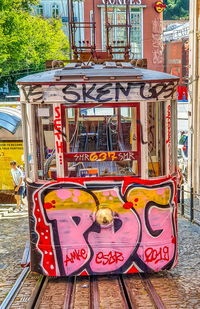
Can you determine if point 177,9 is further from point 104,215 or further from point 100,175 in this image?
point 104,215

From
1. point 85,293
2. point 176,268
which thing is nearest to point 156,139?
point 176,268

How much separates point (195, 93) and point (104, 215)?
9775mm

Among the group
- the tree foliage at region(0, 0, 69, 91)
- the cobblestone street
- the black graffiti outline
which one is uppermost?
the tree foliage at region(0, 0, 69, 91)

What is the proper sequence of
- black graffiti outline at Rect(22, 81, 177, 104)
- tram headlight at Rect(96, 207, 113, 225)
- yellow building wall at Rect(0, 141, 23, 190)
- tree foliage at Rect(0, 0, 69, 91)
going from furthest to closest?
1. tree foliage at Rect(0, 0, 69, 91)
2. yellow building wall at Rect(0, 141, 23, 190)
3. tram headlight at Rect(96, 207, 113, 225)
4. black graffiti outline at Rect(22, 81, 177, 104)

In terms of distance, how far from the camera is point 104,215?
6.61 m

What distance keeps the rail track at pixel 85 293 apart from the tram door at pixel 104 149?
1.72 meters

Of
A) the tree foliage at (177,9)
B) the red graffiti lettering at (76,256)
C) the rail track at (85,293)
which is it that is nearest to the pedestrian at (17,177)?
the rail track at (85,293)

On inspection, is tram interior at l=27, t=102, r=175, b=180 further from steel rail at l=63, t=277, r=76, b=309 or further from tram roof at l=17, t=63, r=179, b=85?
steel rail at l=63, t=277, r=76, b=309

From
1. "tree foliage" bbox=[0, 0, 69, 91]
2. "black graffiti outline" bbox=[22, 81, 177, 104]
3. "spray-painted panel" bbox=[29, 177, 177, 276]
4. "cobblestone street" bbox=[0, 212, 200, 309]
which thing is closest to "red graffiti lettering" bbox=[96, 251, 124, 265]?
"spray-painted panel" bbox=[29, 177, 177, 276]

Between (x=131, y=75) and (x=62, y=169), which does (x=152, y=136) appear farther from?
(x=62, y=169)

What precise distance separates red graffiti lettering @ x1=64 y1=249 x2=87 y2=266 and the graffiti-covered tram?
15mm

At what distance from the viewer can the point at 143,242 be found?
6.81 meters

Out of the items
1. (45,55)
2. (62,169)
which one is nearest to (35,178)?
(62,169)

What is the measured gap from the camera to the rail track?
6.30 meters
